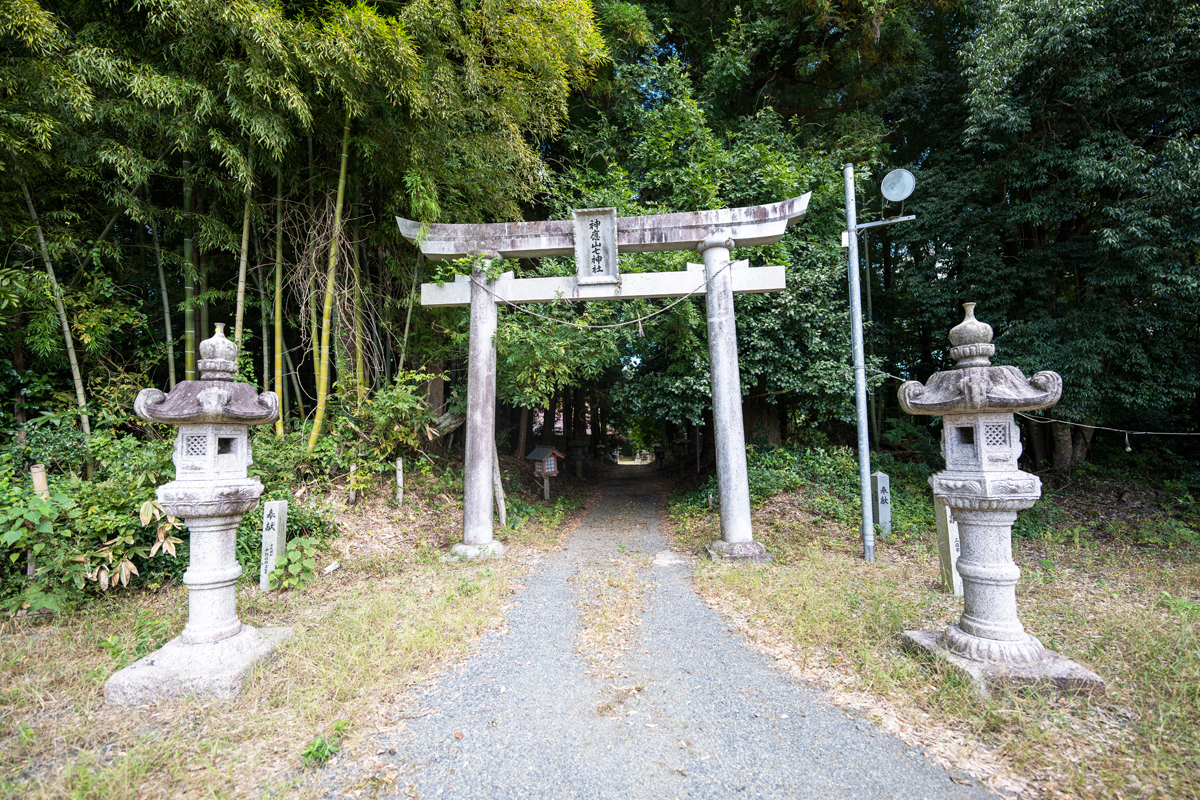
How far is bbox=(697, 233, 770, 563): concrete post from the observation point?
5712 mm

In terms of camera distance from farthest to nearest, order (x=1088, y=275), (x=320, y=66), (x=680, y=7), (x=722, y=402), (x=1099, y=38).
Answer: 1. (x=680, y=7)
2. (x=1088, y=275)
3. (x=1099, y=38)
4. (x=722, y=402)
5. (x=320, y=66)

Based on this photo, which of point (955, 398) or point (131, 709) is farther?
point (955, 398)

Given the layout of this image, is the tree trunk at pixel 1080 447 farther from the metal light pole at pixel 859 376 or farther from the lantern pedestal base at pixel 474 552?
the lantern pedestal base at pixel 474 552

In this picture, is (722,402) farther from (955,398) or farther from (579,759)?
(579,759)

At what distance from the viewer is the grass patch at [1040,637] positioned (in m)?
2.21

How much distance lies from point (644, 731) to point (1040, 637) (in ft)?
10.2

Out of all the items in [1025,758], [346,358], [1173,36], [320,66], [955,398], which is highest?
[1173,36]

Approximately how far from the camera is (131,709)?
107 inches

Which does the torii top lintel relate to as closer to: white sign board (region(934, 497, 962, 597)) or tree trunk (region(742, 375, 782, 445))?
white sign board (region(934, 497, 962, 597))

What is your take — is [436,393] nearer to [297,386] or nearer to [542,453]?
[297,386]

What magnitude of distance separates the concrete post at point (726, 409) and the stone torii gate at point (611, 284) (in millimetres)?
12

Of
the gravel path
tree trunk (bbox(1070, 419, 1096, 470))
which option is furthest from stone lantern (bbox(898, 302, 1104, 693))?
tree trunk (bbox(1070, 419, 1096, 470))

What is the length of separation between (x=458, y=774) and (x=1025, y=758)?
8.55 feet

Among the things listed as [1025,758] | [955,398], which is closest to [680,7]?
[955,398]
